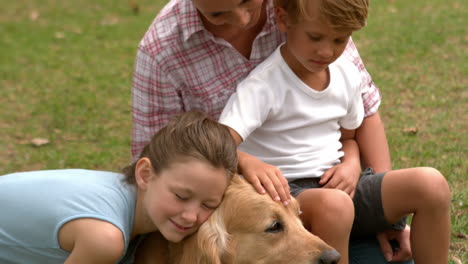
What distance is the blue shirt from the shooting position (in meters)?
3.37

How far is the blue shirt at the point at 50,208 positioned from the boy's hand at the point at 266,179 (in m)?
0.62

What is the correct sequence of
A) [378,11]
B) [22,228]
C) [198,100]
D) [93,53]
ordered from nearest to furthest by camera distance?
[22,228] < [198,100] < [93,53] < [378,11]

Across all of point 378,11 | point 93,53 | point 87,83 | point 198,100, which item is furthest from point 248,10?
point 378,11

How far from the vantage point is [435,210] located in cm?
350

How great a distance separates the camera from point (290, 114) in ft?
12.4

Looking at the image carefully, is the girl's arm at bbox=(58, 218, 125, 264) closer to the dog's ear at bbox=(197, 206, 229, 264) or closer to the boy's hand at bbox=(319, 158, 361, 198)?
the dog's ear at bbox=(197, 206, 229, 264)

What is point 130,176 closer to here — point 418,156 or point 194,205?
point 194,205

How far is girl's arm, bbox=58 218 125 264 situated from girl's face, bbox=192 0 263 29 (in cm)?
122

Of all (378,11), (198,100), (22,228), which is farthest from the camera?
(378,11)

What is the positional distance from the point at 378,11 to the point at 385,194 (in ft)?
22.2

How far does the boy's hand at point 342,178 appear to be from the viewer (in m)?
3.72

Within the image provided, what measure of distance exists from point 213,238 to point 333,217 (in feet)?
2.04

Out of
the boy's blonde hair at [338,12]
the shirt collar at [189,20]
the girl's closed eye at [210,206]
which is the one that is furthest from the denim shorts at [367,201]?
the shirt collar at [189,20]

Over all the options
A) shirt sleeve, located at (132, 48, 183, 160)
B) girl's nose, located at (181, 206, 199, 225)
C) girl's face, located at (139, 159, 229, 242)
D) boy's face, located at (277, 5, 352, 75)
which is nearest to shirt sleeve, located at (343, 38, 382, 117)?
boy's face, located at (277, 5, 352, 75)
